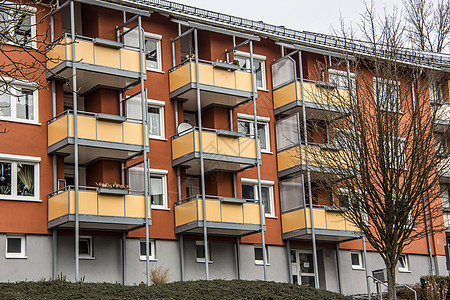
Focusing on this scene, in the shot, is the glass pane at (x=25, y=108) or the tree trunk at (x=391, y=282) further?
the glass pane at (x=25, y=108)

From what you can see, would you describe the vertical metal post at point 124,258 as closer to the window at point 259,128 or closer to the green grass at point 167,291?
the green grass at point 167,291

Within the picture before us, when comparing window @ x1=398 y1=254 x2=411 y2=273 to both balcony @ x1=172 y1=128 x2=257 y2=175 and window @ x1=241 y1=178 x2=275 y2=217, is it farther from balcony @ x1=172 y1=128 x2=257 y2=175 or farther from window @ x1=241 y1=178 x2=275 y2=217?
balcony @ x1=172 y1=128 x2=257 y2=175

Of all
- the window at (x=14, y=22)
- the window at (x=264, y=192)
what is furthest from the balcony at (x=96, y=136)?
the window at (x=14, y=22)

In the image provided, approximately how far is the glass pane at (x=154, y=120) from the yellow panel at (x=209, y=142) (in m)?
1.93

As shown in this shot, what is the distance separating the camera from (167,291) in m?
22.8

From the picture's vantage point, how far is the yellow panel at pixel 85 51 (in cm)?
2566

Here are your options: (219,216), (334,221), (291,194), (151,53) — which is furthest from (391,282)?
(151,53)

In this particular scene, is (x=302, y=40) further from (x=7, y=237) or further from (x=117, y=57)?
(x=7, y=237)

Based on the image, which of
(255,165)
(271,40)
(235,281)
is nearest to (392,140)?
(235,281)

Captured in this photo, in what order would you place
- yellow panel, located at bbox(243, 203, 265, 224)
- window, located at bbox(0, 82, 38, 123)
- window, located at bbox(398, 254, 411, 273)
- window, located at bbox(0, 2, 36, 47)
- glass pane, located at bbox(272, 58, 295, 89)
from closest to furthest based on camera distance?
window, located at bbox(0, 2, 36, 47) → window, located at bbox(0, 82, 38, 123) → yellow panel, located at bbox(243, 203, 265, 224) → glass pane, located at bbox(272, 58, 295, 89) → window, located at bbox(398, 254, 411, 273)

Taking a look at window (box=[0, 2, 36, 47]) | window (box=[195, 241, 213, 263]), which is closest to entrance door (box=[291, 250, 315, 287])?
window (box=[195, 241, 213, 263])

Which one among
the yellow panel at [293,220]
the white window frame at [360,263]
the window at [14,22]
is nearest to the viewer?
the window at [14,22]

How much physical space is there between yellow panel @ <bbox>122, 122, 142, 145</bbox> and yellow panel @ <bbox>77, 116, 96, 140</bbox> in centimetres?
125

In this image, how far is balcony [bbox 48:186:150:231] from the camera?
24.3 m
